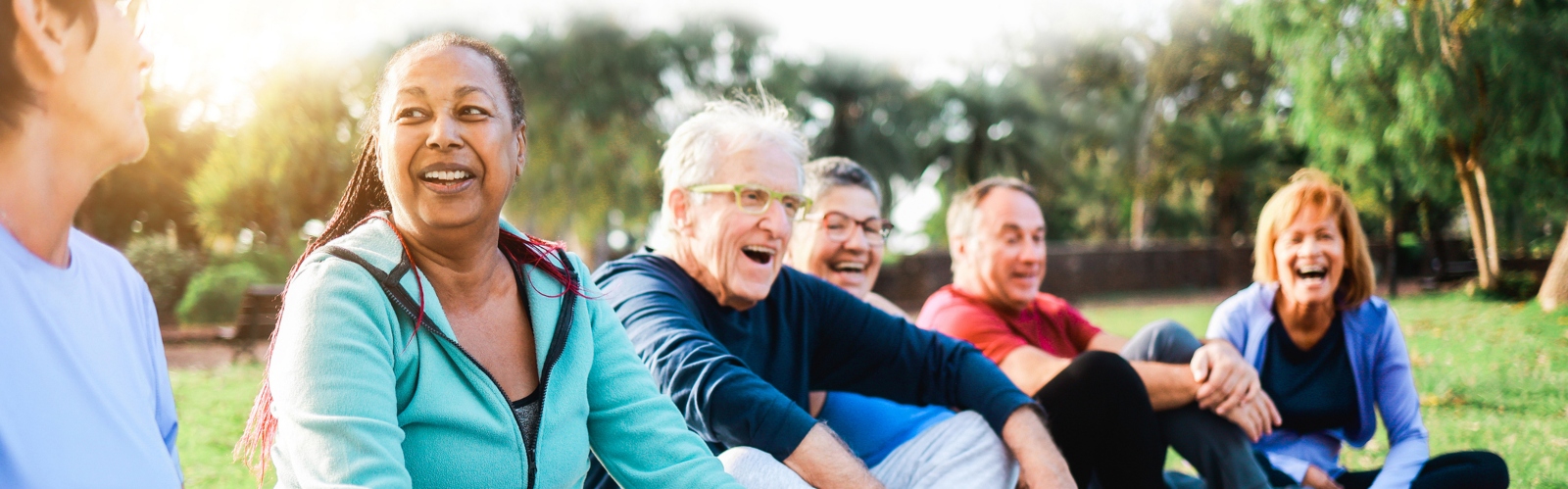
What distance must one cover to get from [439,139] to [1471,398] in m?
6.71

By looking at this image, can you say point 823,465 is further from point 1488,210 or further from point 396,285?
point 1488,210

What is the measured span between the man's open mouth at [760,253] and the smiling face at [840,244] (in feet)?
3.88

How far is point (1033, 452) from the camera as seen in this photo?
2.59 meters

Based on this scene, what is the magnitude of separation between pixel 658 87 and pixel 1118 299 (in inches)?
458

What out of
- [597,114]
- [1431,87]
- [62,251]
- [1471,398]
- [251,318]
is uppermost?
[597,114]

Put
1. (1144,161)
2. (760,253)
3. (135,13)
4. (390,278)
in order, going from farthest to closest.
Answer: (1144,161)
(760,253)
(390,278)
(135,13)

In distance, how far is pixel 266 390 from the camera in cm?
162

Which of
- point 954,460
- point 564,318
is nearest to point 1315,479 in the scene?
point 954,460

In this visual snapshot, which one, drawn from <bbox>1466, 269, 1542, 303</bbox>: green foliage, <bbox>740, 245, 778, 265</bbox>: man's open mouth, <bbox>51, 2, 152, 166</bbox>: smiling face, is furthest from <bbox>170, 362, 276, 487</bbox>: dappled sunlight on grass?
<bbox>1466, 269, 1542, 303</bbox>: green foliage

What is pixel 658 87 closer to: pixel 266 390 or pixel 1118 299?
pixel 1118 299

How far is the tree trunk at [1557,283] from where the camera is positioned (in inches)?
398

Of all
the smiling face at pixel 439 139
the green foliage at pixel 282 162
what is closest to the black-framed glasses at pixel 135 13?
the smiling face at pixel 439 139

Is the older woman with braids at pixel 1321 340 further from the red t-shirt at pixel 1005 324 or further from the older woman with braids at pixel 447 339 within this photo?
the older woman with braids at pixel 447 339

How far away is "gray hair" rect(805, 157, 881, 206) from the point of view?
3935mm
